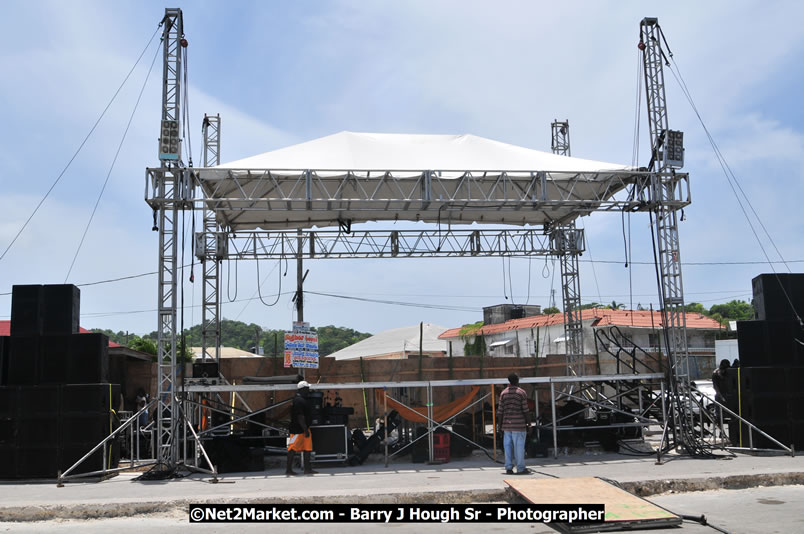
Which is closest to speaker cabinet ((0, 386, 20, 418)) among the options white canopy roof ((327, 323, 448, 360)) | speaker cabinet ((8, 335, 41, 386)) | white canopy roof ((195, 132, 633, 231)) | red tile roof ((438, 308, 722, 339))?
speaker cabinet ((8, 335, 41, 386))

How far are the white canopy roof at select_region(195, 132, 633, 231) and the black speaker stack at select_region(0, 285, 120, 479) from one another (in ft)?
11.8

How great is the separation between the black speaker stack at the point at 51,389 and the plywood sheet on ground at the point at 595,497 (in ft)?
25.3

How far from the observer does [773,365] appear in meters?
13.8

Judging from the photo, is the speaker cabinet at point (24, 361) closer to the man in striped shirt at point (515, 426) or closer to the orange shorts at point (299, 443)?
the orange shorts at point (299, 443)

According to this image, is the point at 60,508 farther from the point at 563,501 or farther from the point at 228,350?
the point at 228,350

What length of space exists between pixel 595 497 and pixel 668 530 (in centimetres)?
120

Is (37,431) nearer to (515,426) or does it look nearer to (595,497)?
(515,426)

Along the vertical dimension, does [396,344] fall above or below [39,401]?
above

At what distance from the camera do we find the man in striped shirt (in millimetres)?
11359

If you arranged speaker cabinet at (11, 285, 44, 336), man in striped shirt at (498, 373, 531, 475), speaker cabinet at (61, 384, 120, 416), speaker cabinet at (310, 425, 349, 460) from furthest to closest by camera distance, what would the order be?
speaker cabinet at (310, 425, 349, 460), speaker cabinet at (11, 285, 44, 336), speaker cabinet at (61, 384, 120, 416), man in striped shirt at (498, 373, 531, 475)

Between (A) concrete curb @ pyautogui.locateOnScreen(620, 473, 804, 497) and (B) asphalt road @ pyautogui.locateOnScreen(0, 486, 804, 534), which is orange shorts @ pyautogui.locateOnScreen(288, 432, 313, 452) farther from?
(A) concrete curb @ pyautogui.locateOnScreen(620, 473, 804, 497)

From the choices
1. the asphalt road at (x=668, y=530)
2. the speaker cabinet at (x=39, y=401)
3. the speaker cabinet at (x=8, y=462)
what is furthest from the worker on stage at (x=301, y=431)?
the speaker cabinet at (x=8, y=462)

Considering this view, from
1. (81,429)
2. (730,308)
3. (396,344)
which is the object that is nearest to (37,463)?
(81,429)

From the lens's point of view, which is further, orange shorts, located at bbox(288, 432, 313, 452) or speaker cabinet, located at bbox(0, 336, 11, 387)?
speaker cabinet, located at bbox(0, 336, 11, 387)
